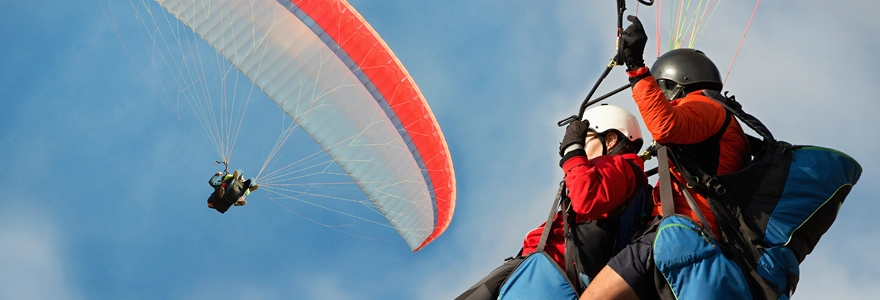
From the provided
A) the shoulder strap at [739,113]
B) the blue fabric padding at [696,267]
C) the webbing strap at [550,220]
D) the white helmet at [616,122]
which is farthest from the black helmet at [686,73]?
the blue fabric padding at [696,267]

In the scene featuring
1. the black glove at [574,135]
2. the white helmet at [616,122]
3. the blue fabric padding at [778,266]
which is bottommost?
the blue fabric padding at [778,266]

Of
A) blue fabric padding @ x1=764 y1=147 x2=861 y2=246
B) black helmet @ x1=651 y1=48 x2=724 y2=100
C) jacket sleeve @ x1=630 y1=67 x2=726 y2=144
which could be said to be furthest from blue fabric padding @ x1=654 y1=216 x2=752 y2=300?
black helmet @ x1=651 y1=48 x2=724 y2=100

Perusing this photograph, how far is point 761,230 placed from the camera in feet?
17.0

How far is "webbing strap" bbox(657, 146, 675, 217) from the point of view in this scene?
5219 millimetres

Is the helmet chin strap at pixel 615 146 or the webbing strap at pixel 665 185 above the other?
the helmet chin strap at pixel 615 146

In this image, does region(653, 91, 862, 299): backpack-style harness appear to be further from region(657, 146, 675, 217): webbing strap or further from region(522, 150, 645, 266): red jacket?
region(522, 150, 645, 266): red jacket

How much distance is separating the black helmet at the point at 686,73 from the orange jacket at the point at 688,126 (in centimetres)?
31

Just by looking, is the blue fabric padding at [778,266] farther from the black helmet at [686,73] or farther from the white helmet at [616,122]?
the white helmet at [616,122]

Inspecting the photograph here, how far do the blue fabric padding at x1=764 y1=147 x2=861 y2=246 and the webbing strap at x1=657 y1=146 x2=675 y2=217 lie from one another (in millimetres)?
553

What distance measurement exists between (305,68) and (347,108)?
0.90 meters

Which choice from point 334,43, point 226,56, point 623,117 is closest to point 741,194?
point 623,117

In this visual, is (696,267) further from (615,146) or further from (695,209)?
(615,146)

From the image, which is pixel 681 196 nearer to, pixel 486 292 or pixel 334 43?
pixel 486 292

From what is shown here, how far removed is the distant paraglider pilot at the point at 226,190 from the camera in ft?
53.2
